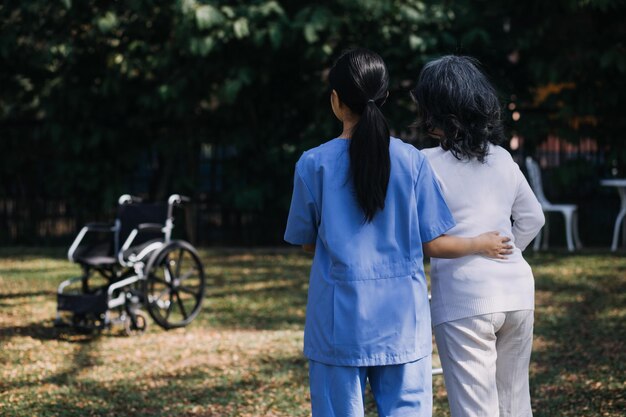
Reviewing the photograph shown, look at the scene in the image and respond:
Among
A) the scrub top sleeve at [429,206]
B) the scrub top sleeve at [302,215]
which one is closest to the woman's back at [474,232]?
the scrub top sleeve at [429,206]

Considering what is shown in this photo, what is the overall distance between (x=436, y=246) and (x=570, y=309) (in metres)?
5.10

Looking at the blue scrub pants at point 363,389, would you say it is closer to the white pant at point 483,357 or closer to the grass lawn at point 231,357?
the white pant at point 483,357

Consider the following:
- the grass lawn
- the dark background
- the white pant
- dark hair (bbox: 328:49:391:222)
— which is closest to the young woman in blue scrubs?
dark hair (bbox: 328:49:391:222)

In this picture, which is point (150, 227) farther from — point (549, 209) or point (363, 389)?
point (549, 209)

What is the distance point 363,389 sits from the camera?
2.72 meters

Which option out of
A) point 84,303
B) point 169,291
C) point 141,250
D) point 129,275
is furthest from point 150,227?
point 84,303

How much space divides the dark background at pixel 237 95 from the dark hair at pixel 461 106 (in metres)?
8.05

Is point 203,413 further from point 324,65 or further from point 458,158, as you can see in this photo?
point 324,65

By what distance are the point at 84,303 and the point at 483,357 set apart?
4099mm

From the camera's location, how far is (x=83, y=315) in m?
6.84

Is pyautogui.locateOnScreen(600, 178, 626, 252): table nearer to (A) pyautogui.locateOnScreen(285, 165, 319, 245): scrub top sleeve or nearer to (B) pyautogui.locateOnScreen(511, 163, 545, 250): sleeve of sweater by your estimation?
(B) pyautogui.locateOnScreen(511, 163, 545, 250): sleeve of sweater

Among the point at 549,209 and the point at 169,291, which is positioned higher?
the point at 549,209

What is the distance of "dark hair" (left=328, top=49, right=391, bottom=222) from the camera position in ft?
8.77

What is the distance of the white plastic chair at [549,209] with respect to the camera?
1115cm
